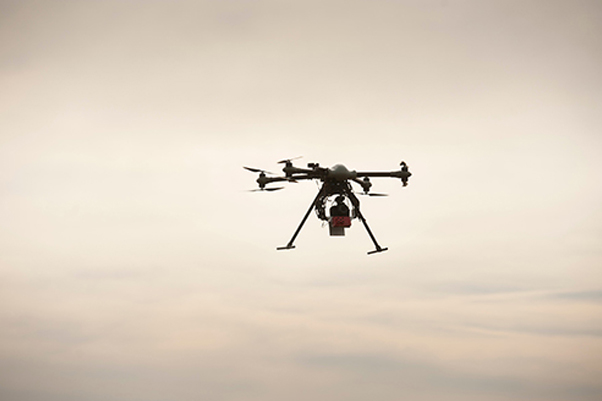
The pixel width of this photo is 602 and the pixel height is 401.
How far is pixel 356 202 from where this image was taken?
6938 centimetres

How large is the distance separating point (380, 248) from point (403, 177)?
6650mm

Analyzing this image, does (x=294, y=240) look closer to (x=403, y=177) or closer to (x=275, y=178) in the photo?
(x=275, y=178)

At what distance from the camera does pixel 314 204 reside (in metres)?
69.4

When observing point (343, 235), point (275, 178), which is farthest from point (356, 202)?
point (275, 178)

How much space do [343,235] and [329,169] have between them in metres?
6.40

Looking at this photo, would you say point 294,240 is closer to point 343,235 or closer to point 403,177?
point 343,235

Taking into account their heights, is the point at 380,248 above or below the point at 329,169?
below

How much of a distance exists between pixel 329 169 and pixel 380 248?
8604mm

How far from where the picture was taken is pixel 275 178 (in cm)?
6644

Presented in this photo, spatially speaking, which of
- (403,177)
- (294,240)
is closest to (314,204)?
(294,240)

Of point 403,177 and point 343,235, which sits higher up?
point 403,177

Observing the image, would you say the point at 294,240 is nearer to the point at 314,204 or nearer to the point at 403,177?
the point at 314,204

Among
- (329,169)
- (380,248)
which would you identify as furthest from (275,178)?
(380,248)

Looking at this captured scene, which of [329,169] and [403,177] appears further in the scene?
[403,177]
